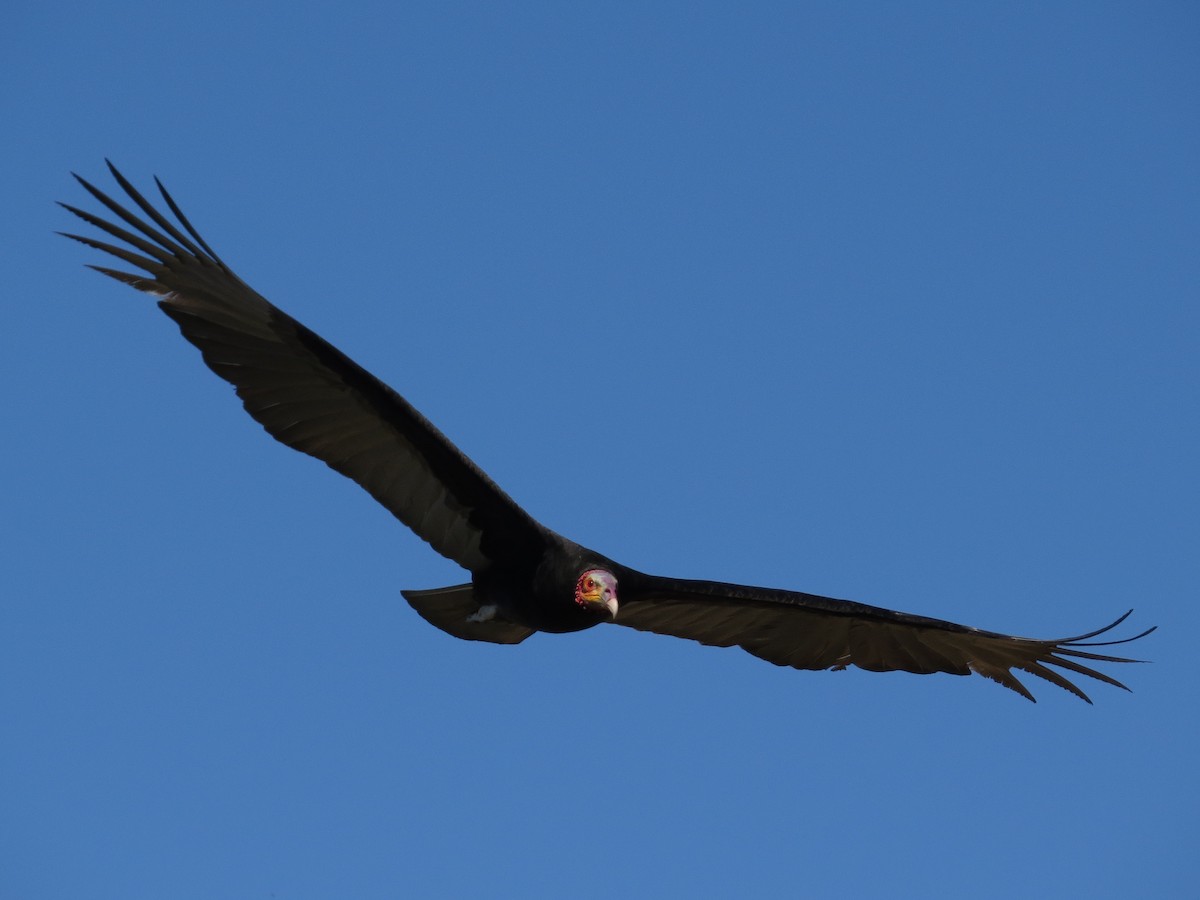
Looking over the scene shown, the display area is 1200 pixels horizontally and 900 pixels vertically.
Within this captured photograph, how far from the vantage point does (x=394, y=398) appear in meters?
8.66

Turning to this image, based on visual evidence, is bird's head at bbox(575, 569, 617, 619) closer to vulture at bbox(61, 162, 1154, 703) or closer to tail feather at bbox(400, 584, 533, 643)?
vulture at bbox(61, 162, 1154, 703)

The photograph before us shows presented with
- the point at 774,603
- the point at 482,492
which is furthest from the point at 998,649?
the point at 482,492

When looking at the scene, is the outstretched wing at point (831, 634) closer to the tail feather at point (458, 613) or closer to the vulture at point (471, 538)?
the vulture at point (471, 538)

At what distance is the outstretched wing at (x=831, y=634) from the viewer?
10.0 m

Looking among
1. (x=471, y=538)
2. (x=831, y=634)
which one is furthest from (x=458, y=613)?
(x=831, y=634)

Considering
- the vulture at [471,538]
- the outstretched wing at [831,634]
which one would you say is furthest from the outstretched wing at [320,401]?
the outstretched wing at [831,634]

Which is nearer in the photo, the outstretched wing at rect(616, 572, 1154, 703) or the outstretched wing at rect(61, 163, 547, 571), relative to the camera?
the outstretched wing at rect(61, 163, 547, 571)

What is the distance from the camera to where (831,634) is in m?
10.7

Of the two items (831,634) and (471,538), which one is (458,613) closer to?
(471,538)

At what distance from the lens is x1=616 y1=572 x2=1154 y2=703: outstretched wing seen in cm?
1002

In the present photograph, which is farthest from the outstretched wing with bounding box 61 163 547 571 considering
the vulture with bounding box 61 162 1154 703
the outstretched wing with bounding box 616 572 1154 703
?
the outstretched wing with bounding box 616 572 1154 703

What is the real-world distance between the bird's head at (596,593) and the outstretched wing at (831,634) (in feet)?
2.37

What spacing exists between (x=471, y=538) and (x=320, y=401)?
1425 millimetres

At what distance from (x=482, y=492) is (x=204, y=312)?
2094mm
